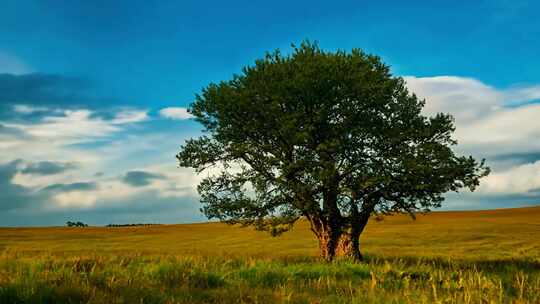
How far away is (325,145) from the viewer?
85.8ft

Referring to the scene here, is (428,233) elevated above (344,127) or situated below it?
below

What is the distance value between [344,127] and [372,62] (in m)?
5.41

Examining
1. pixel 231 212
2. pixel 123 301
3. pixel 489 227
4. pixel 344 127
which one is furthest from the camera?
pixel 489 227

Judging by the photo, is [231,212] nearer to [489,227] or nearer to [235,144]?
[235,144]

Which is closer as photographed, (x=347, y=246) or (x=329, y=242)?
(x=347, y=246)

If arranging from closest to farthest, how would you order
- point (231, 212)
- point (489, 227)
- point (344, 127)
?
1. point (344, 127)
2. point (231, 212)
3. point (489, 227)

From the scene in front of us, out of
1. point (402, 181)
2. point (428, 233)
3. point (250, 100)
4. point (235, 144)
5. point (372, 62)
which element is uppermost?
point (372, 62)

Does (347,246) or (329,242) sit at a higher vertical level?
(329,242)

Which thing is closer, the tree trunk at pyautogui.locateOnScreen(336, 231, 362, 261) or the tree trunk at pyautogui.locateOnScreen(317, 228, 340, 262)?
the tree trunk at pyautogui.locateOnScreen(336, 231, 362, 261)

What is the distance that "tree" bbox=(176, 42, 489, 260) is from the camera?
2753 cm

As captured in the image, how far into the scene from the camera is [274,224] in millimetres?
29828

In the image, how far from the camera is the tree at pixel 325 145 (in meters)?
27.5

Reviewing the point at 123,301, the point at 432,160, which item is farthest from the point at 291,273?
the point at 432,160

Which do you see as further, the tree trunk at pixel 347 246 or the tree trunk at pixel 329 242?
the tree trunk at pixel 329 242
